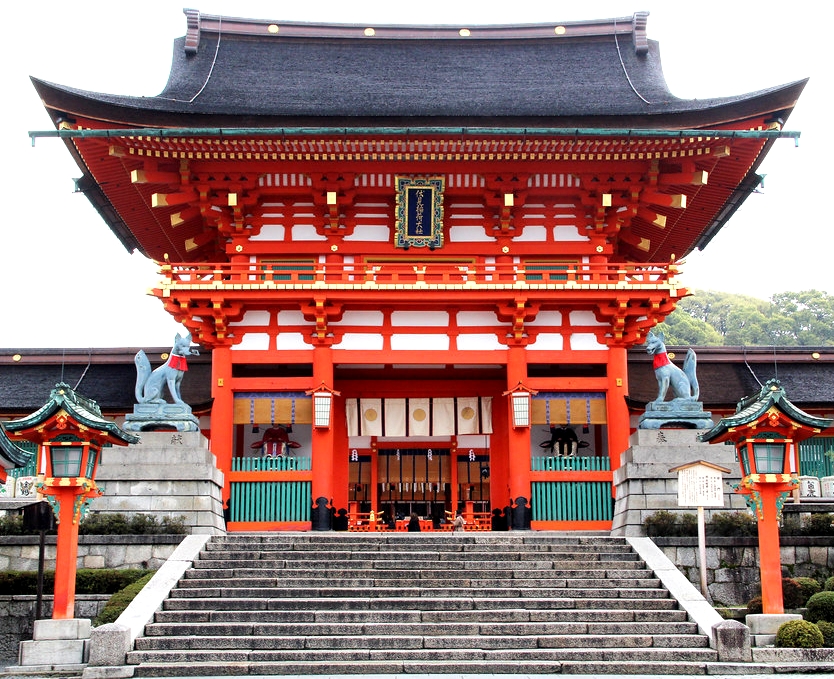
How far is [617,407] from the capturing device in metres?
21.1

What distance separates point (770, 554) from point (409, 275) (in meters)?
9.97

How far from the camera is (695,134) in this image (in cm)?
1998

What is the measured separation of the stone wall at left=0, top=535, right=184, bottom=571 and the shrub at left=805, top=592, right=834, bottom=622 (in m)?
Result: 10.1

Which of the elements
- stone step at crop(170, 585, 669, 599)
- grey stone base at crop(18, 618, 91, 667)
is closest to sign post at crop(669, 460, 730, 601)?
stone step at crop(170, 585, 669, 599)

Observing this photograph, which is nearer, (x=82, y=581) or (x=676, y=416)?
(x=82, y=581)

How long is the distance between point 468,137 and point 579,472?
7301 millimetres

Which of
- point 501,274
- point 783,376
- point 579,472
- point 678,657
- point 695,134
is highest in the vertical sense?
point 695,134

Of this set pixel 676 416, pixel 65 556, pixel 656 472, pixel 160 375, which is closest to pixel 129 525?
pixel 65 556

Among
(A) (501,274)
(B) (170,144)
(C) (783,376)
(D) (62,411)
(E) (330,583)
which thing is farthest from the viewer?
(C) (783,376)

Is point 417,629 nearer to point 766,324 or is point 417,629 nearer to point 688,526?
point 688,526

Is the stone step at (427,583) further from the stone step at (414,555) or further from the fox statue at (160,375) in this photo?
the fox statue at (160,375)

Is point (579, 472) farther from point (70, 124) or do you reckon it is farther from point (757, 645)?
point (70, 124)

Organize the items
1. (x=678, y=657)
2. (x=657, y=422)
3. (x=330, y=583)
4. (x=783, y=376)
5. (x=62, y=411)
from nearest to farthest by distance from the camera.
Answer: (x=678, y=657), (x=62, y=411), (x=330, y=583), (x=657, y=422), (x=783, y=376)

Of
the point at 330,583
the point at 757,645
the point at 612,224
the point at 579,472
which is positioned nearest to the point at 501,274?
the point at 612,224
